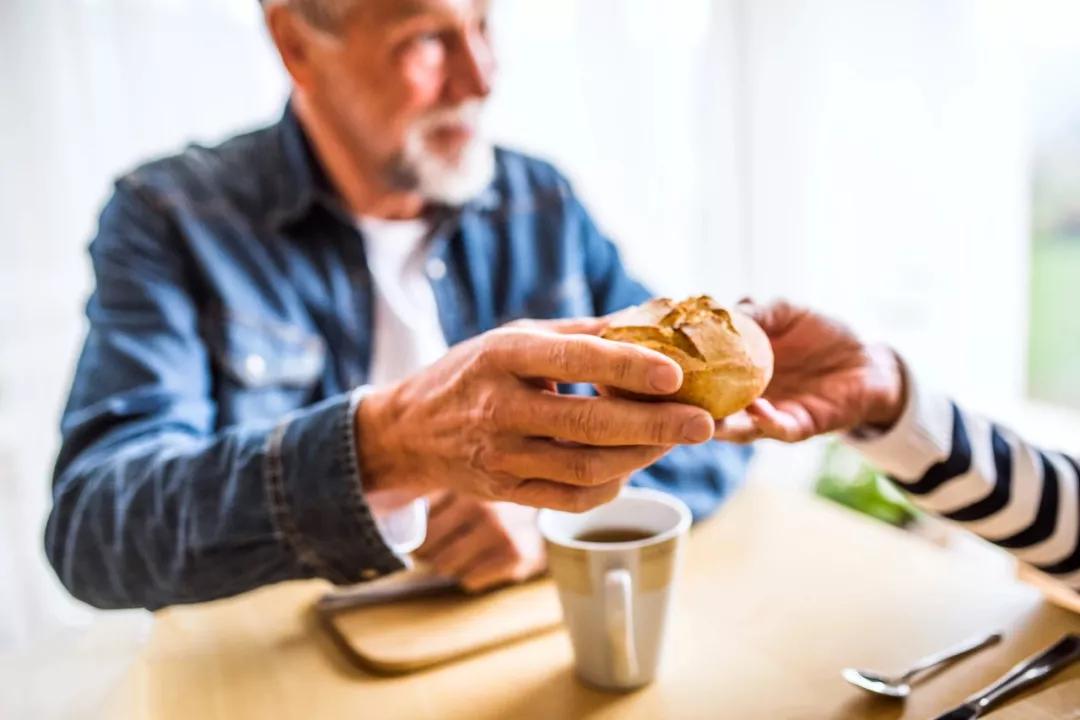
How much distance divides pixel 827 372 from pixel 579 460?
0.30m

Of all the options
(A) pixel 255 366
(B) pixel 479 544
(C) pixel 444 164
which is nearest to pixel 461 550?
(B) pixel 479 544

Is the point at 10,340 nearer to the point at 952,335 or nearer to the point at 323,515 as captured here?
the point at 323,515

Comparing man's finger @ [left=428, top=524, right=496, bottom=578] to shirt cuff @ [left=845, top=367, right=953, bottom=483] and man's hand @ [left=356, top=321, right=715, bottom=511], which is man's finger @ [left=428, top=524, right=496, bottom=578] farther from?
shirt cuff @ [left=845, top=367, right=953, bottom=483]

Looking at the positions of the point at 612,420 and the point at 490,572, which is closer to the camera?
the point at 612,420

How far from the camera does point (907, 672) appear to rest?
0.64 meters

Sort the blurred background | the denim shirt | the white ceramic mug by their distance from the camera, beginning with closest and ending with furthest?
the white ceramic mug
the denim shirt
the blurred background

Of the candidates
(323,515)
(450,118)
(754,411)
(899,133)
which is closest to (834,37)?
(899,133)

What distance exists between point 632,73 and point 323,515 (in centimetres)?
137

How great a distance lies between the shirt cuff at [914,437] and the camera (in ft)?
2.50

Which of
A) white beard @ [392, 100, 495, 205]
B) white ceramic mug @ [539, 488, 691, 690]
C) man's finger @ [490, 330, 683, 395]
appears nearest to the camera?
man's finger @ [490, 330, 683, 395]

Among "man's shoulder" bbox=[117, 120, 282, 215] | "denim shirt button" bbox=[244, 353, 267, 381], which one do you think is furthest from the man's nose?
"denim shirt button" bbox=[244, 353, 267, 381]

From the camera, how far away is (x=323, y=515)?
0.72 meters

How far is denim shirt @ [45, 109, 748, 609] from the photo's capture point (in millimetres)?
745

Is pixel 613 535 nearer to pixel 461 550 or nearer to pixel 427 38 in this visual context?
pixel 461 550
